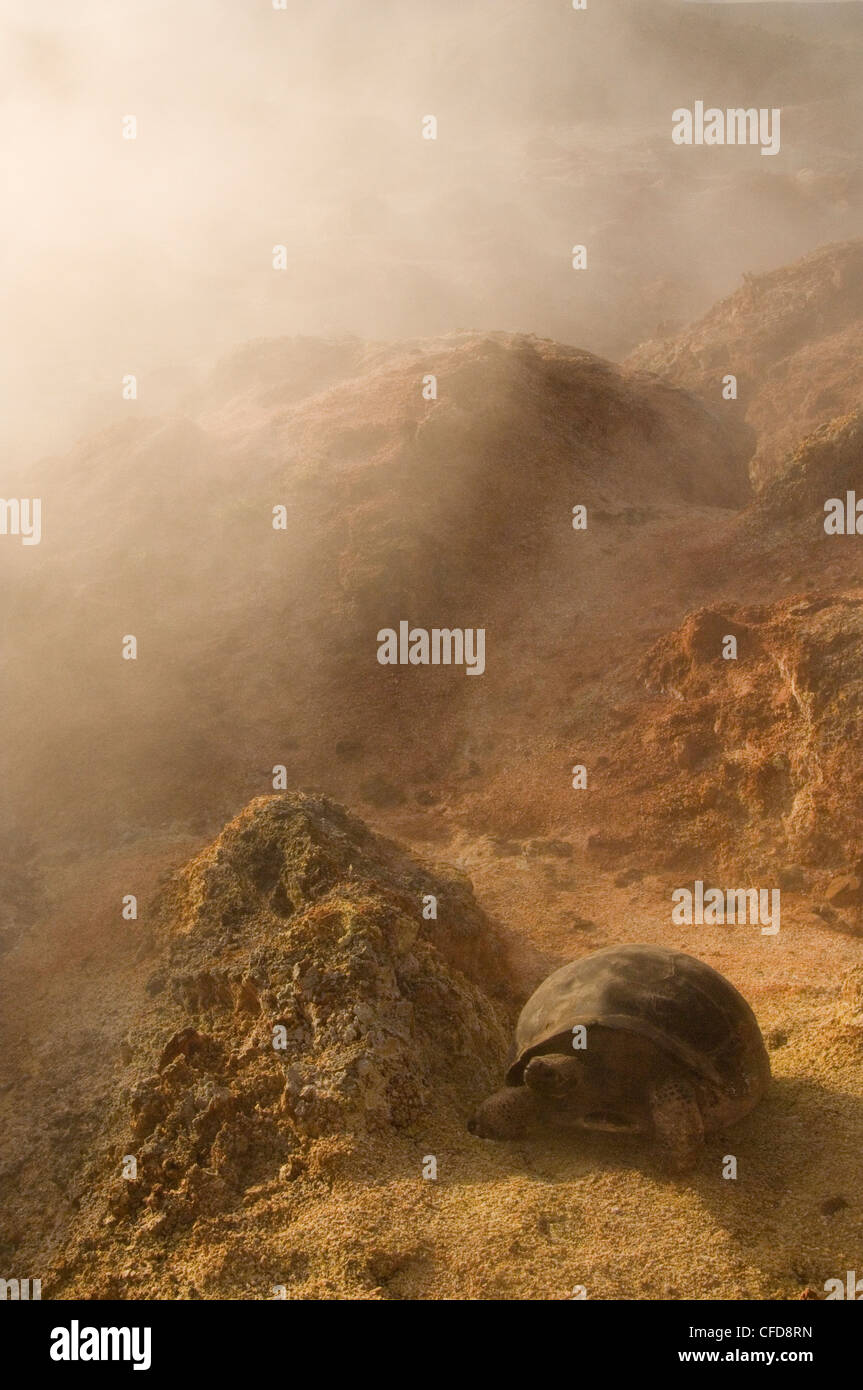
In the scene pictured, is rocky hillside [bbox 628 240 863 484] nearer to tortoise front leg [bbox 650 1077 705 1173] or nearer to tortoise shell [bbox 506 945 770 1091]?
tortoise shell [bbox 506 945 770 1091]

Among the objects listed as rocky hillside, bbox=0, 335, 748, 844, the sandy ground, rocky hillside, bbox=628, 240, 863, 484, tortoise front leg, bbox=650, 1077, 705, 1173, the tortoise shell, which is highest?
rocky hillside, bbox=628, 240, 863, 484

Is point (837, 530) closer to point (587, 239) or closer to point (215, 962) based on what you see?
point (215, 962)

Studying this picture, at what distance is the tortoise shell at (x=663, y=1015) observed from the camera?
25.1 feet

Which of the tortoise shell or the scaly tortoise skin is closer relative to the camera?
the scaly tortoise skin

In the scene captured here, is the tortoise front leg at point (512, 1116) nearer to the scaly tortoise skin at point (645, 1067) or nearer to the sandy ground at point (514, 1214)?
the scaly tortoise skin at point (645, 1067)

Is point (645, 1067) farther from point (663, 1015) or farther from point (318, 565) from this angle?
point (318, 565)

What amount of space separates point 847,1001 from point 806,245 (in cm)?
5824

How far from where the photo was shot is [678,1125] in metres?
7.26

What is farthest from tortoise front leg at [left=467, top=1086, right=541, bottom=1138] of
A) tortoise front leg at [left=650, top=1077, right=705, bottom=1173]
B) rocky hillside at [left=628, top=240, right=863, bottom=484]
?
rocky hillside at [left=628, top=240, right=863, bottom=484]

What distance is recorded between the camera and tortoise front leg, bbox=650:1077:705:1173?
721 centimetres

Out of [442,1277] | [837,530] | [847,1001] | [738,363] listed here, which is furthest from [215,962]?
[738,363]

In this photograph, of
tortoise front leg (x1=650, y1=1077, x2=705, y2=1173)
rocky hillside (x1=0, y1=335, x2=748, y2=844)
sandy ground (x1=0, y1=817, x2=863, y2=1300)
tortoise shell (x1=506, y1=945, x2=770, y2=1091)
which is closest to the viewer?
sandy ground (x1=0, y1=817, x2=863, y2=1300)

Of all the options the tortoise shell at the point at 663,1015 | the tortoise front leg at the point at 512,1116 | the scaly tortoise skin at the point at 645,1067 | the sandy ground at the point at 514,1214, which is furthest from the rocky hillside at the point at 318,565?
the tortoise front leg at the point at 512,1116

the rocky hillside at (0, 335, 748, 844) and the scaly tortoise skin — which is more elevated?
the rocky hillside at (0, 335, 748, 844)
